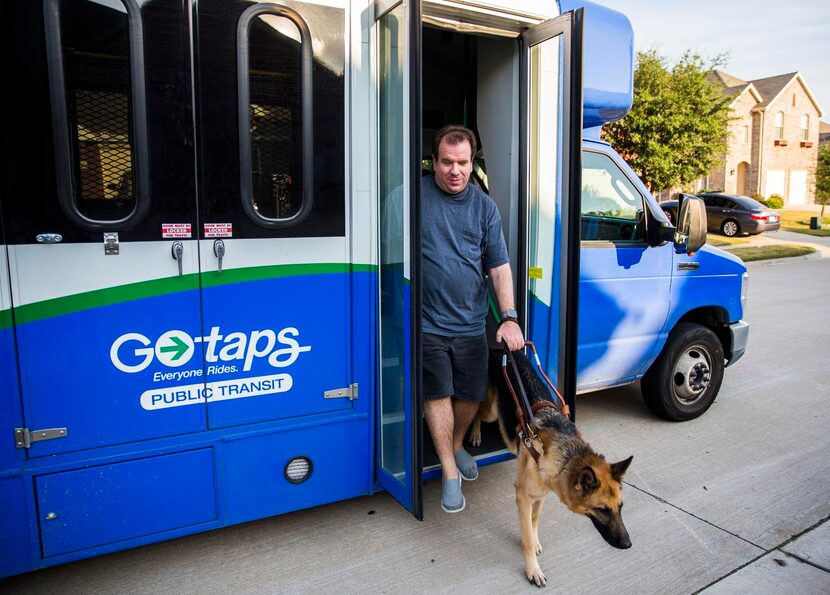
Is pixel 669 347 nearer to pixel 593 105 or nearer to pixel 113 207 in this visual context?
pixel 593 105

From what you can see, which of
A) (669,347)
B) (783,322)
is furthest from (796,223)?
(669,347)

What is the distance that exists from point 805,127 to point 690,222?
48205 mm

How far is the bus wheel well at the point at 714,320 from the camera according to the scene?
539cm

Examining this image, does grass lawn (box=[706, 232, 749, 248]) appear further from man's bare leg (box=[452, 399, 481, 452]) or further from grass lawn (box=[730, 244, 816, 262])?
man's bare leg (box=[452, 399, 481, 452])

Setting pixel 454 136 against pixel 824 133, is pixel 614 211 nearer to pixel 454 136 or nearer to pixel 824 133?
pixel 454 136

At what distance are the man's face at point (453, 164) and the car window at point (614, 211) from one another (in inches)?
66.3

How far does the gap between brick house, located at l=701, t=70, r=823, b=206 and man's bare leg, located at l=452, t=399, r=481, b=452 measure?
4036 centimetres

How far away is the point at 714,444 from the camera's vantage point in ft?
15.9

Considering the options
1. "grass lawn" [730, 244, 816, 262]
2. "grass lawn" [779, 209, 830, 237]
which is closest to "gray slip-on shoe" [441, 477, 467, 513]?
"grass lawn" [730, 244, 816, 262]

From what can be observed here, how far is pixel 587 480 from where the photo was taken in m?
2.77

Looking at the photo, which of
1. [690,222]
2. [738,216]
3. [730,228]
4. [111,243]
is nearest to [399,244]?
[111,243]

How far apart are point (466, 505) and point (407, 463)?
2.82 ft

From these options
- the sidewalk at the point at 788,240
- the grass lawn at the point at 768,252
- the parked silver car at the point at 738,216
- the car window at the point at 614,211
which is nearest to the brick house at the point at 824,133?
the sidewalk at the point at 788,240

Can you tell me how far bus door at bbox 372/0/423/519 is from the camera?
117 inches
